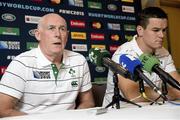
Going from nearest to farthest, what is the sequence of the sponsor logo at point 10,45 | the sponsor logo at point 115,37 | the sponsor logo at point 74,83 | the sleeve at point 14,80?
the sleeve at point 14,80
the sponsor logo at point 74,83
the sponsor logo at point 10,45
the sponsor logo at point 115,37

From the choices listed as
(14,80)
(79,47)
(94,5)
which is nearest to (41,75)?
(14,80)

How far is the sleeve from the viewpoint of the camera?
174cm

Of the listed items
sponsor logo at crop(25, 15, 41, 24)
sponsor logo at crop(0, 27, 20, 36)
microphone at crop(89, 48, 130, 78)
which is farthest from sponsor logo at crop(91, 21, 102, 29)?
microphone at crop(89, 48, 130, 78)

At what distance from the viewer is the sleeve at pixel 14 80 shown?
174 cm

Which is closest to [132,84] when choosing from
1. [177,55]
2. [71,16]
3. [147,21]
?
[147,21]

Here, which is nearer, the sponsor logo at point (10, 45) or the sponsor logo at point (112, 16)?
the sponsor logo at point (10, 45)

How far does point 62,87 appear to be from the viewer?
1.92 meters

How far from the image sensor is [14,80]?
1.77m

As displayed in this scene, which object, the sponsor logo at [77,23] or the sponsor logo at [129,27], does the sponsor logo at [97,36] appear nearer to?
the sponsor logo at [77,23]

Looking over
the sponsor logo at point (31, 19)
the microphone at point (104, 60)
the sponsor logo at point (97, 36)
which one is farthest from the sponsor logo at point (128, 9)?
the microphone at point (104, 60)

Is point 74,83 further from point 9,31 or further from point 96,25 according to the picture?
point 96,25

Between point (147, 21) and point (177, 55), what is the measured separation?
2.49 m

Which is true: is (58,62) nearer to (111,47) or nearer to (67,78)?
(67,78)

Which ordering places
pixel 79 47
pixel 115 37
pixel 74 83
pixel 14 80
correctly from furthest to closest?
pixel 115 37 → pixel 79 47 → pixel 74 83 → pixel 14 80
